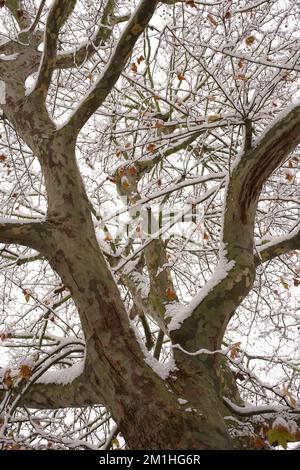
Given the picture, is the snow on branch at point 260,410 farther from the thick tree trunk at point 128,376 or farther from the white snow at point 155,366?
the white snow at point 155,366

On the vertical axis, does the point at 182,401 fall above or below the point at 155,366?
→ below

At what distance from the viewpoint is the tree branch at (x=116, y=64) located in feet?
9.04

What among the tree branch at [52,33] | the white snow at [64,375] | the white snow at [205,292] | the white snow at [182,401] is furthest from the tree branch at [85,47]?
the white snow at [182,401]

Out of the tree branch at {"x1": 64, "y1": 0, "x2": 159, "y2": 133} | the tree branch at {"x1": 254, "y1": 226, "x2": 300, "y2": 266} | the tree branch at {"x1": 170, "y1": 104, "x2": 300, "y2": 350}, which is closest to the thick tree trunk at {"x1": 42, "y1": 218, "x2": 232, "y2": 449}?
the tree branch at {"x1": 170, "y1": 104, "x2": 300, "y2": 350}

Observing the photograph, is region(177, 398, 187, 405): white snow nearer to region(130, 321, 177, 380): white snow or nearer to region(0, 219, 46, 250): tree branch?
region(130, 321, 177, 380): white snow

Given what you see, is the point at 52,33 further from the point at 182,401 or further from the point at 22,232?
the point at 182,401

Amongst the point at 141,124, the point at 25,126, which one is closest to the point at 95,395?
the point at 25,126

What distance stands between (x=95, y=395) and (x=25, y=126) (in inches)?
83.9

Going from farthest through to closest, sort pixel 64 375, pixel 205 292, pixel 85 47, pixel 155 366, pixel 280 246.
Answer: pixel 85 47
pixel 280 246
pixel 64 375
pixel 205 292
pixel 155 366

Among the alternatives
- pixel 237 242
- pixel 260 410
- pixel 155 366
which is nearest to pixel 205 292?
pixel 237 242

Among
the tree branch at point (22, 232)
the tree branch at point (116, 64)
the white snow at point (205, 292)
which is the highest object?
the tree branch at point (116, 64)

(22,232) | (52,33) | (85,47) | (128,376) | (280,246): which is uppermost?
(85,47)

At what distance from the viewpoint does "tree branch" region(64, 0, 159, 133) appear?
2.76 metres

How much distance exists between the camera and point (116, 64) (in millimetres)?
2865
